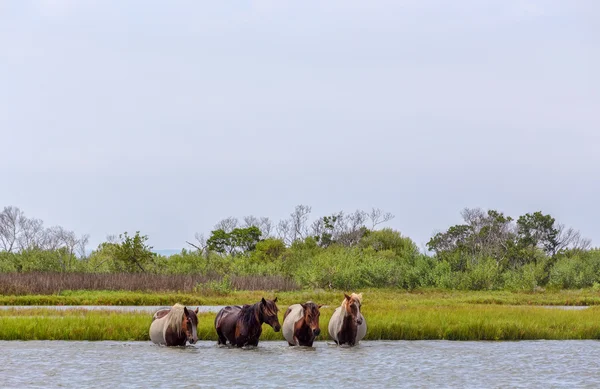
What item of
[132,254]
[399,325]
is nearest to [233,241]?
[132,254]

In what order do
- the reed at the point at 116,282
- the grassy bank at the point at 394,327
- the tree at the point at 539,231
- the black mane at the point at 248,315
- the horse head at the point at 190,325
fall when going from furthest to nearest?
the tree at the point at 539,231 < the reed at the point at 116,282 < the grassy bank at the point at 394,327 < the black mane at the point at 248,315 < the horse head at the point at 190,325

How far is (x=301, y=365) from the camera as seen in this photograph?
66.2ft

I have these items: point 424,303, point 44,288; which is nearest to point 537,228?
point 424,303

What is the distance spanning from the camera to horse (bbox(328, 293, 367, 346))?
2306cm

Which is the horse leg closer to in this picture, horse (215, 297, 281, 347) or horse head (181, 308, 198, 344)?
horse (215, 297, 281, 347)

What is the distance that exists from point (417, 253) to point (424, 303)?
21.7m

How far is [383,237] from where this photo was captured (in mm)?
93000

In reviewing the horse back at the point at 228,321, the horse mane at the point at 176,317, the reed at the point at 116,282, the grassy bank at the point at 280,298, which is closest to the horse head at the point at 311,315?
the horse back at the point at 228,321

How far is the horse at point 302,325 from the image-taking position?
23.1 metres

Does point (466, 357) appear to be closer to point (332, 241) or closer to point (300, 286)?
point (300, 286)

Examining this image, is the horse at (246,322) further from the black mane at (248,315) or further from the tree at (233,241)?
the tree at (233,241)

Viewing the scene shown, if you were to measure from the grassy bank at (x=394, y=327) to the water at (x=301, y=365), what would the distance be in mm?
931

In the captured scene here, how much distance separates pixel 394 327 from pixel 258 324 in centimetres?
494

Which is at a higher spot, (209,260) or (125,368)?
(209,260)
